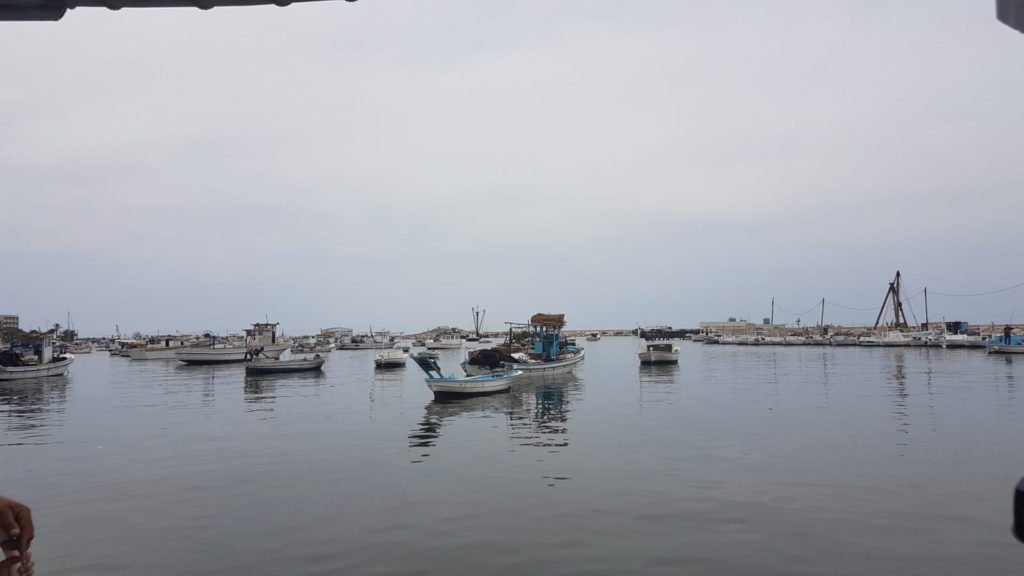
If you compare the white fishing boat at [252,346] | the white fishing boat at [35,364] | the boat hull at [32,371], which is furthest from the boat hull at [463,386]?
the white fishing boat at [252,346]

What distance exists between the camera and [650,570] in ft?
35.2

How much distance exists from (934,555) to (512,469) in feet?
35.0

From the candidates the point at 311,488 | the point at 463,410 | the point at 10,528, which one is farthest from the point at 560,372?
the point at 10,528

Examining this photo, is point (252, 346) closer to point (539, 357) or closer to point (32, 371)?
point (32, 371)

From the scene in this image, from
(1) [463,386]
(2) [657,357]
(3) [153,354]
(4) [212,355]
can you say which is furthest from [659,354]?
(3) [153,354]

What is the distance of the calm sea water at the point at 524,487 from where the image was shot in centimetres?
1139

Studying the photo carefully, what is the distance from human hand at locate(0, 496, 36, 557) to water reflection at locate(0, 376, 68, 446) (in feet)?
84.0

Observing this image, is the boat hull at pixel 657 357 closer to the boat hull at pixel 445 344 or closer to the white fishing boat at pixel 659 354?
the white fishing boat at pixel 659 354

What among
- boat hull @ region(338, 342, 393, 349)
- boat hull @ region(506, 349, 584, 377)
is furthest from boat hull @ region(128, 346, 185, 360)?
boat hull @ region(506, 349, 584, 377)

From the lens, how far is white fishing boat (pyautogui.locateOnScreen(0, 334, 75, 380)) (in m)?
53.3

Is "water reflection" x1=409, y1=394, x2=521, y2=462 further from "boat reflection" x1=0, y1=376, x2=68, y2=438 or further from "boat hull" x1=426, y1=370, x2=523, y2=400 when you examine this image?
"boat reflection" x1=0, y1=376, x2=68, y2=438

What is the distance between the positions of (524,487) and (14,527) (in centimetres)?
1327

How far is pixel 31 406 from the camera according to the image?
36.1 m

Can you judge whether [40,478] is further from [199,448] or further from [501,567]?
[501,567]
